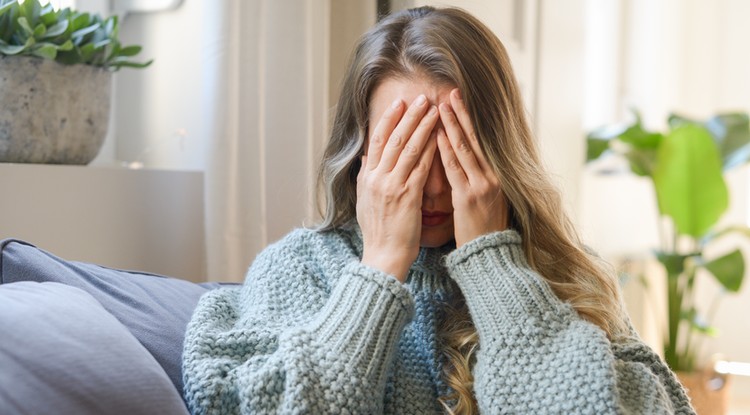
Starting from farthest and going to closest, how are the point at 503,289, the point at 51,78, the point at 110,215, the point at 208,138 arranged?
1. the point at 208,138
2. the point at 110,215
3. the point at 51,78
4. the point at 503,289

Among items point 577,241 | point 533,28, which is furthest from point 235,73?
point 533,28

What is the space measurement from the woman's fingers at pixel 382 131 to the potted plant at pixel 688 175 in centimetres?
189

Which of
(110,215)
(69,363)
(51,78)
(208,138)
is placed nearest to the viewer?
(69,363)

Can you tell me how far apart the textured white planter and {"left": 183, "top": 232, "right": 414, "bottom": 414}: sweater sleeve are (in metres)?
0.39

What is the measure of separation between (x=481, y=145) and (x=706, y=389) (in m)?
2.11

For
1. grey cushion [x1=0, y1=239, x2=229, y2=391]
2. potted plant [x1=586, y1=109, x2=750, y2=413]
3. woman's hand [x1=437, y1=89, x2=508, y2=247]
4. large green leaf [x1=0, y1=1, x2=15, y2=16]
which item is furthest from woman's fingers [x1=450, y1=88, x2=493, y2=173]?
potted plant [x1=586, y1=109, x2=750, y2=413]

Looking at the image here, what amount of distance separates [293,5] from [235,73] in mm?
198

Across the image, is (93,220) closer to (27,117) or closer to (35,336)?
(27,117)

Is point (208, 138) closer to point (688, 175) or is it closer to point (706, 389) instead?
point (688, 175)

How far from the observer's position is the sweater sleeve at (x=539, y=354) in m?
0.89

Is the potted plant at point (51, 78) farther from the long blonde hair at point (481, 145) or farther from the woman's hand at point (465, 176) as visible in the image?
the woman's hand at point (465, 176)

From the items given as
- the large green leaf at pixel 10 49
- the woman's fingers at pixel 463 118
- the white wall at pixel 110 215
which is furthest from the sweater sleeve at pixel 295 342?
the large green leaf at pixel 10 49

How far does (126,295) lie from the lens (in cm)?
96

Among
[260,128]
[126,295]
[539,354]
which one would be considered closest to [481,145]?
[539,354]
